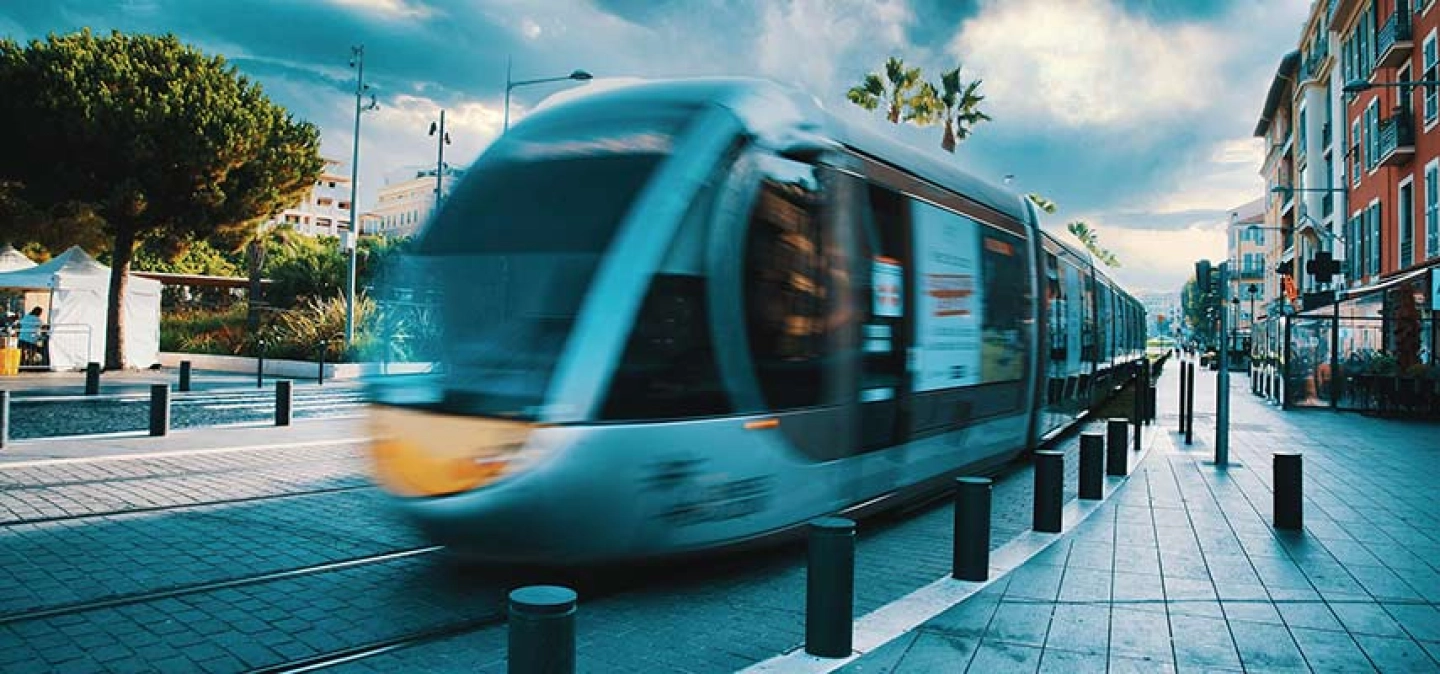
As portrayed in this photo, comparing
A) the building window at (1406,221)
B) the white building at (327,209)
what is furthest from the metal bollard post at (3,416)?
the white building at (327,209)

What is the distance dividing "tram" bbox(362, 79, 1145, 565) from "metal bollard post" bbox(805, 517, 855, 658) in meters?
1.03

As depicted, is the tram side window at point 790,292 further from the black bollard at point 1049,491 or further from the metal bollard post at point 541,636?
the metal bollard post at point 541,636

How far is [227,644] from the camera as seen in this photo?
4562mm

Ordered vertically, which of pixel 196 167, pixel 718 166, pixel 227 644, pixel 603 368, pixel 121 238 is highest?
pixel 196 167

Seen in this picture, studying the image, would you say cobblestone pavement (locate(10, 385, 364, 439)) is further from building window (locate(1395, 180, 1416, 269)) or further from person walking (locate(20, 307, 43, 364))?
building window (locate(1395, 180, 1416, 269))

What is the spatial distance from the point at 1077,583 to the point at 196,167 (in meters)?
26.7

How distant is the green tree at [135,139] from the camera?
964 inches

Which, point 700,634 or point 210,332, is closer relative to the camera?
point 700,634

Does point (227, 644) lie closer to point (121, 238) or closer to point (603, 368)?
point (603, 368)

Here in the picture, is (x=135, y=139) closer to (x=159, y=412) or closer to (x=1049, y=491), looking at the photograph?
(x=159, y=412)

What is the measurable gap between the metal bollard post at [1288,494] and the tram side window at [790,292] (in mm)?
4196

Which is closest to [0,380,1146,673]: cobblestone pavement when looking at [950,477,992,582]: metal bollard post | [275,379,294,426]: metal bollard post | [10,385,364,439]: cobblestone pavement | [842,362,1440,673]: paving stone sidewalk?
[950,477,992,582]: metal bollard post

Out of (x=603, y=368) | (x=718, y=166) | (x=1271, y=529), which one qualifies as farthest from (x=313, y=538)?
(x=1271, y=529)

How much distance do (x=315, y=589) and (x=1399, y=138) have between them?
1197 inches
